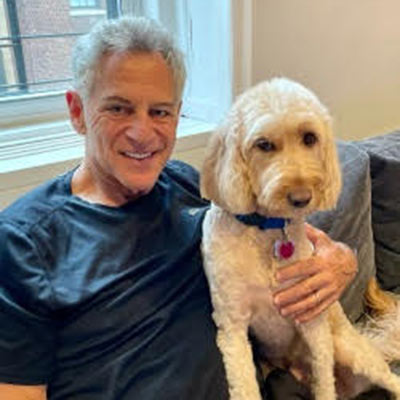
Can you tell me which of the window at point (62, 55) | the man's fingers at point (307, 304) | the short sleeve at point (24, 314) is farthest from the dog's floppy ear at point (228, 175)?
the window at point (62, 55)

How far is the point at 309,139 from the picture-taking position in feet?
3.36

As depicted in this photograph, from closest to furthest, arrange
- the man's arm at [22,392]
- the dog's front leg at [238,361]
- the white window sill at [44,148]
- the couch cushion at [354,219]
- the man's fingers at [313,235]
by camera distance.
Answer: the man's arm at [22,392] → the dog's front leg at [238,361] → the man's fingers at [313,235] → the white window sill at [44,148] → the couch cushion at [354,219]

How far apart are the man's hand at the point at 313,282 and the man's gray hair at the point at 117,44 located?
472 mm

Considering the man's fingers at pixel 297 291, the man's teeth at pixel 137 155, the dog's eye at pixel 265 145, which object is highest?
the dog's eye at pixel 265 145

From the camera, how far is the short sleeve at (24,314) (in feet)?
3.14

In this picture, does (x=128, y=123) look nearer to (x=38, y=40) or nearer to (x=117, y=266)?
(x=117, y=266)

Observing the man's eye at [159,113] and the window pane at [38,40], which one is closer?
the man's eye at [159,113]

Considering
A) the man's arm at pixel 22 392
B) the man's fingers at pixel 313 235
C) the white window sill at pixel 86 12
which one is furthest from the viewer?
the white window sill at pixel 86 12

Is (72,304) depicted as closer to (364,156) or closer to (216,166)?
(216,166)

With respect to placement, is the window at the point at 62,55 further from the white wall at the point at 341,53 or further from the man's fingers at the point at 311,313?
the man's fingers at the point at 311,313

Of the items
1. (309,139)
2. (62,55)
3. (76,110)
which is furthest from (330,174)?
(62,55)

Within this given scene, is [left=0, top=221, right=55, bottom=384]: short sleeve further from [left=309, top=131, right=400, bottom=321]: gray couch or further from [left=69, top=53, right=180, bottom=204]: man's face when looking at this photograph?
[left=309, top=131, right=400, bottom=321]: gray couch

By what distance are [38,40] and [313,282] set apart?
1.11 m

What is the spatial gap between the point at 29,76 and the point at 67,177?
0.68 meters
